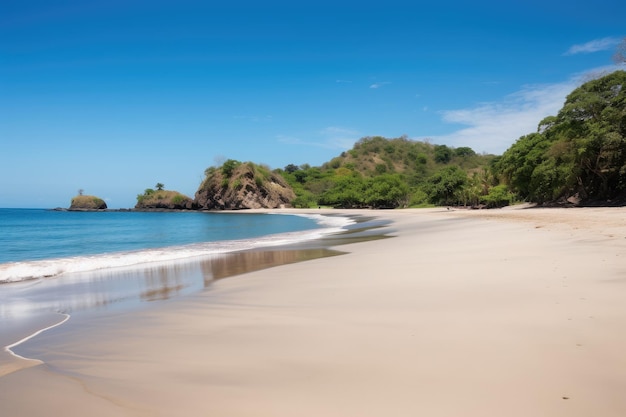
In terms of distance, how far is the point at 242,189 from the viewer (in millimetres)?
113562

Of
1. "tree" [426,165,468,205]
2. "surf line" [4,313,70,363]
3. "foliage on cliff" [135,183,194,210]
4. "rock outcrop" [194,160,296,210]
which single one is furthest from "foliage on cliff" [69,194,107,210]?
"surf line" [4,313,70,363]

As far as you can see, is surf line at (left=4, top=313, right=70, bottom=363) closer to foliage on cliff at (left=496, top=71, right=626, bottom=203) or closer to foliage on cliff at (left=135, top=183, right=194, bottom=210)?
foliage on cliff at (left=496, top=71, right=626, bottom=203)

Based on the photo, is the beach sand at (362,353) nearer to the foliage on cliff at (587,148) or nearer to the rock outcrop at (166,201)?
the foliage on cliff at (587,148)

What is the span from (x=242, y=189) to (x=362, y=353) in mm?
111955

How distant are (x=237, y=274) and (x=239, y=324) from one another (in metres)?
Result: 5.16

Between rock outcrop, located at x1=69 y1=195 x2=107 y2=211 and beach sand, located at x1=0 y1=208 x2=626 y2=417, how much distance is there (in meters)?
148

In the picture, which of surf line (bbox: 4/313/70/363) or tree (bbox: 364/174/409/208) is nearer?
surf line (bbox: 4/313/70/363)

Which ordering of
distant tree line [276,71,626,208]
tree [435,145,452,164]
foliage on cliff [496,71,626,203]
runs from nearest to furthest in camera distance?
foliage on cliff [496,71,626,203] < distant tree line [276,71,626,208] < tree [435,145,452,164]

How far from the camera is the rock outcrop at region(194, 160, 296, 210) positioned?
114 metres

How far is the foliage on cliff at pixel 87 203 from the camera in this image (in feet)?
441

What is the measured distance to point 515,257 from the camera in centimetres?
901

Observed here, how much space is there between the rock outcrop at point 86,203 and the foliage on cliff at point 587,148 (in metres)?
138

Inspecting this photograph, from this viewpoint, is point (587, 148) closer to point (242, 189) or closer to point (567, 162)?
point (567, 162)

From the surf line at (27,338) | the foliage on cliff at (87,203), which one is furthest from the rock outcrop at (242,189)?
the surf line at (27,338)
